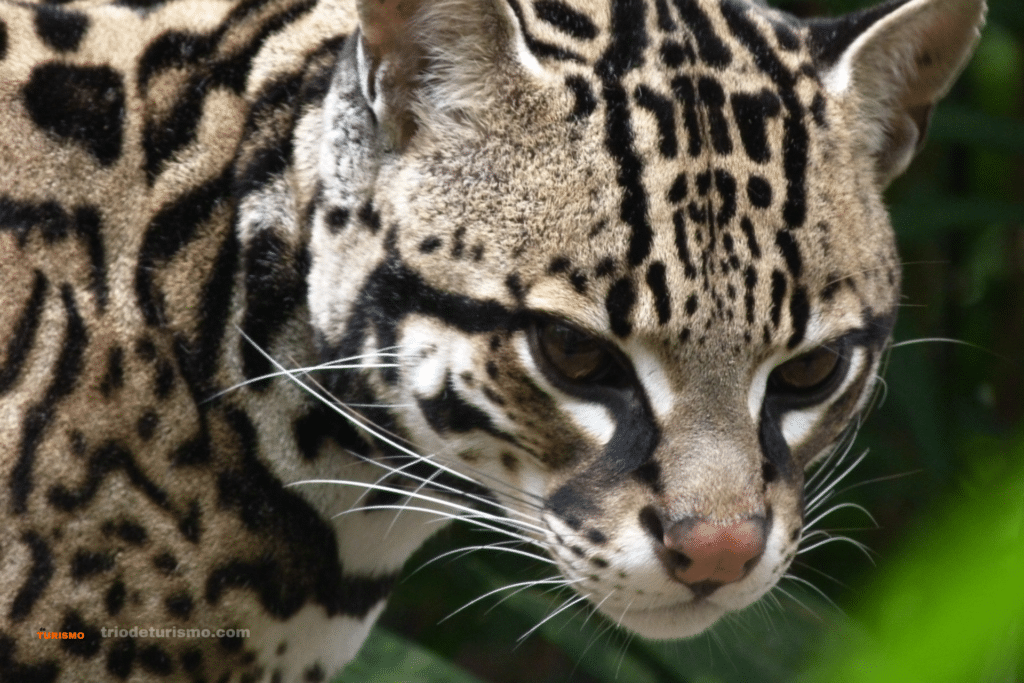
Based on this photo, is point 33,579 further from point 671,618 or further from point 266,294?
point 671,618

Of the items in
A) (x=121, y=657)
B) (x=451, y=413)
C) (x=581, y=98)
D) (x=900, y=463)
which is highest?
(x=581, y=98)

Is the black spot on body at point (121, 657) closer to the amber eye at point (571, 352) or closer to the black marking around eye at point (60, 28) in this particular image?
the amber eye at point (571, 352)

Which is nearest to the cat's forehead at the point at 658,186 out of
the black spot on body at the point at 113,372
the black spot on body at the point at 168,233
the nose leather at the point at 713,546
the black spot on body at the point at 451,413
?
the black spot on body at the point at 451,413

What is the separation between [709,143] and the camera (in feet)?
7.12

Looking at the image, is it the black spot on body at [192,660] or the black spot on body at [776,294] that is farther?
the black spot on body at [192,660]

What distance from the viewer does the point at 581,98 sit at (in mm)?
2193

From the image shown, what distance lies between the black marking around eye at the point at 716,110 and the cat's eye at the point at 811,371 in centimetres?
45

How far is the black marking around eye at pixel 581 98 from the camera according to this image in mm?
2182

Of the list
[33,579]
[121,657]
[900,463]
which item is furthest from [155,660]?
[900,463]

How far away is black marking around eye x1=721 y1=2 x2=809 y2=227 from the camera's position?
7.23 ft

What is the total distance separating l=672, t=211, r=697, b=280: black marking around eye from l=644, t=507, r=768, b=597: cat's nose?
45 cm

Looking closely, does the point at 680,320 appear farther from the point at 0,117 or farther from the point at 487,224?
the point at 0,117

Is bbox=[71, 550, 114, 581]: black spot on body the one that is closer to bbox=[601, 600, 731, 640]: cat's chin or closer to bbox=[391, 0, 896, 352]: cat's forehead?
bbox=[391, 0, 896, 352]: cat's forehead

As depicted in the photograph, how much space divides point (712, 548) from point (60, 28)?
1.75m
